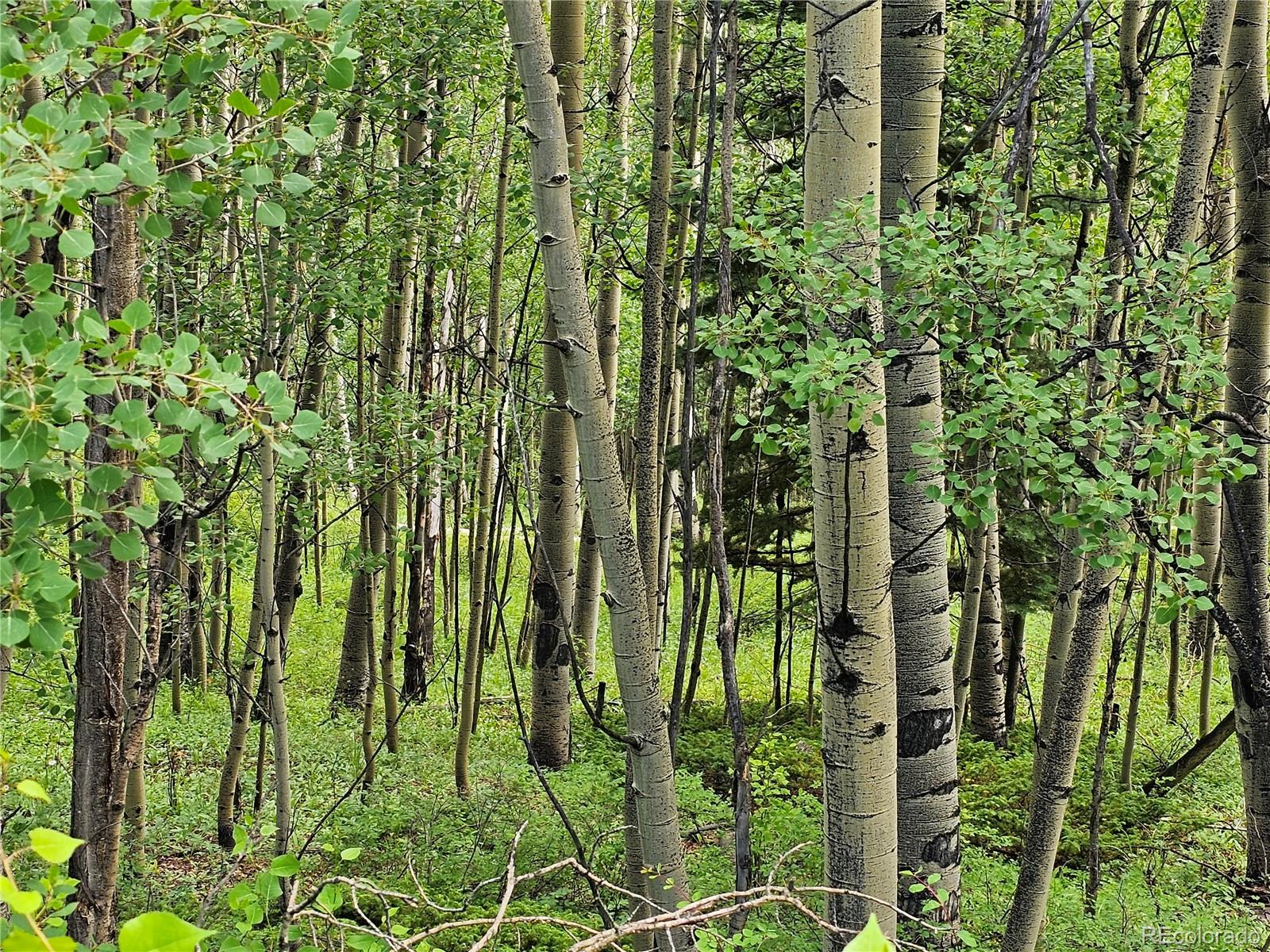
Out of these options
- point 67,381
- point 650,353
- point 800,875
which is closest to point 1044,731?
point 800,875

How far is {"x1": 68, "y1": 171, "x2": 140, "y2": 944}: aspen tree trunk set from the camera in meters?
2.57

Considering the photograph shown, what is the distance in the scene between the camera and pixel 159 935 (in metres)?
0.82

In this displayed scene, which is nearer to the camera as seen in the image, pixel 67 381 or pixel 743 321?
pixel 67 381

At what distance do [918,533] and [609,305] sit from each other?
4.23 metres

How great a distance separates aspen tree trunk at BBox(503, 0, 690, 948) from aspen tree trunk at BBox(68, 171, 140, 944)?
3.70 feet

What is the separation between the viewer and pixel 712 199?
441 centimetres

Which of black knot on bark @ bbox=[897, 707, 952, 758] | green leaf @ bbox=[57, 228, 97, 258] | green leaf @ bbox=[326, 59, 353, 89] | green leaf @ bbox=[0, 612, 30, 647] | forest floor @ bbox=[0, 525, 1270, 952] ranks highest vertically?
green leaf @ bbox=[326, 59, 353, 89]

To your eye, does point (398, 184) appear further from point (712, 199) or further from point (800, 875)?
point (800, 875)

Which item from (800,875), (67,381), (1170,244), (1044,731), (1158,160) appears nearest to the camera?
(67,381)

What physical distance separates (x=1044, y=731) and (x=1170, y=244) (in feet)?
6.89

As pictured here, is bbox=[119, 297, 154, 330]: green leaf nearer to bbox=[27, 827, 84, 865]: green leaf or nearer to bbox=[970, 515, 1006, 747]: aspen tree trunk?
bbox=[27, 827, 84, 865]: green leaf

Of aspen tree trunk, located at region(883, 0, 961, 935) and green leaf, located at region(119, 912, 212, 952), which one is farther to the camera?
aspen tree trunk, located at region(883, 0, 961, 935)

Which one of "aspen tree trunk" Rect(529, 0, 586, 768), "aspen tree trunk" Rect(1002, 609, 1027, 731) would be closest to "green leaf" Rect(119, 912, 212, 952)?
"aspen tree trunk" Rect(529, 0, 586, 768)

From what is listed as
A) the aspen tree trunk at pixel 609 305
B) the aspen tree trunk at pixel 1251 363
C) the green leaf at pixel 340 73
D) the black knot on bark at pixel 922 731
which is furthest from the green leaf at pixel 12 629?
the aspen tree trunk at pixel 1251 363
